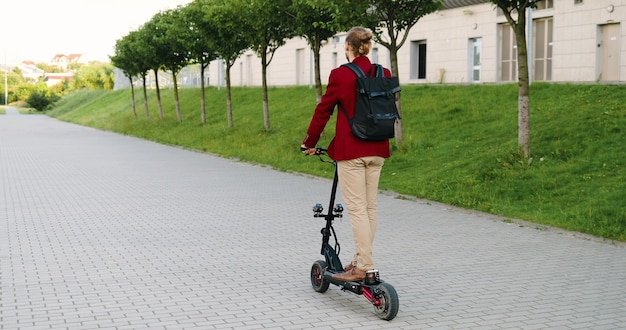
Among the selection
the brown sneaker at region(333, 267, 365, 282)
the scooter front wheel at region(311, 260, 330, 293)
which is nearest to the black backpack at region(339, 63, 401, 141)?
the brown sneaker at region(333, 267, 365, 282)

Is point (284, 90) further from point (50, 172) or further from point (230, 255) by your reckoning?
point (230, 255)

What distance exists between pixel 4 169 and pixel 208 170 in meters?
5.16

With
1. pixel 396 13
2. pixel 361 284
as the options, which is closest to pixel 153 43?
pixel 396 13

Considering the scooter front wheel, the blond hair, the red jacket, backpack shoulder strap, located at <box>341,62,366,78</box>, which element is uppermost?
the blond hair

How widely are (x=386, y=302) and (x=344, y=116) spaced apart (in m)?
1.39

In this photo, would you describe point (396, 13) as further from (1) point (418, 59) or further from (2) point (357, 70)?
(1) point (418, 59)

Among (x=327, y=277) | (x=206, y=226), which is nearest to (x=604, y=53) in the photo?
(x=206, y=226)

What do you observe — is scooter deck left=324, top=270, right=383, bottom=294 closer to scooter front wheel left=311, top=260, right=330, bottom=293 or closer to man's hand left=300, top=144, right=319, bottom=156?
scooter front wheel left=311, top=260, right=330, bottom=293

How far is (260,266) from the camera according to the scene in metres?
7.81

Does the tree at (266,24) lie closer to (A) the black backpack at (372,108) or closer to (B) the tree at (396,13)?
(B) the tree at (396,13)

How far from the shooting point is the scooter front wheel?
6547mm

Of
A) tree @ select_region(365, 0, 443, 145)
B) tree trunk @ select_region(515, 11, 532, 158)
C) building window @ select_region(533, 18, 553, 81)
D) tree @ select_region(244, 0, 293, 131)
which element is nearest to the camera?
tree trunk @ select_region(515, 11, 532, 158)

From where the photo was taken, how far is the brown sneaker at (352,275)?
6059 millimetres

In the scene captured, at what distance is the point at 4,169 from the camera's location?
19938 mm
